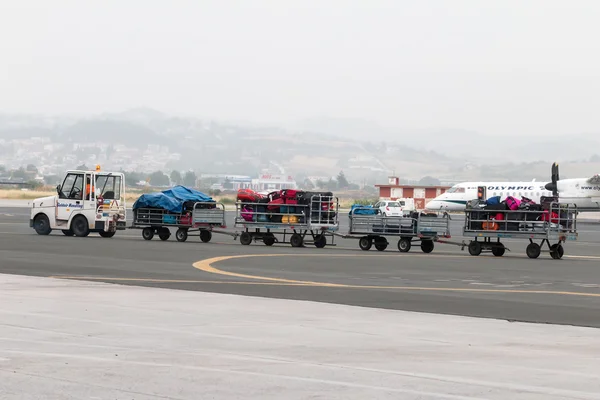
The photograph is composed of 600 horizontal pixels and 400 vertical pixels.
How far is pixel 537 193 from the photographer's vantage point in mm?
90438

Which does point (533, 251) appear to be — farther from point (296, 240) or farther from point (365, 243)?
point (296, 240)

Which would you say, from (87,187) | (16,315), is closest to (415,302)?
(16,315)

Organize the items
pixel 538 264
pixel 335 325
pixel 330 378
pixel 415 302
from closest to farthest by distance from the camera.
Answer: pixel 330 378
pixel 335 325
pixel 415 302
pixel 538 264

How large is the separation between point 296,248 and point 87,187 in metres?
9.88

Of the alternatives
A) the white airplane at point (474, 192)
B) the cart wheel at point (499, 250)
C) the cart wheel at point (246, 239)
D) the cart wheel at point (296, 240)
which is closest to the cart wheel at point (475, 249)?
the cart wheel at point (499, 250)

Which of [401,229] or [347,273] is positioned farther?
[401,229]


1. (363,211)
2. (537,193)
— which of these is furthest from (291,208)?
(537,193)

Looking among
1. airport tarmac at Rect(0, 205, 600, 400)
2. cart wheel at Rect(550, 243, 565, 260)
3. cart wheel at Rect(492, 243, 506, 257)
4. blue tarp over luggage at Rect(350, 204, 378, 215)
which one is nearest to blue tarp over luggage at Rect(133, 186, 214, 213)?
blue tarp over luggage at Rect(350, 204, 378, 215)

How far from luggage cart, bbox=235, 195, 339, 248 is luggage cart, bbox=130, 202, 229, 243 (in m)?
1.11

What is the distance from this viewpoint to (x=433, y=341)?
45.9 feet

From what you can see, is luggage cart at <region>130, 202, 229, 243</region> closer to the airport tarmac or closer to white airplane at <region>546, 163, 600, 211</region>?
the airport tarmac

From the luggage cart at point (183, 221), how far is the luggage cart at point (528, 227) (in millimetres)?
10091

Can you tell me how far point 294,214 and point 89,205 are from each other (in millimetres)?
9381

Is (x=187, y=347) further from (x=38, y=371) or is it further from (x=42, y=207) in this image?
(x=42, y=207)
